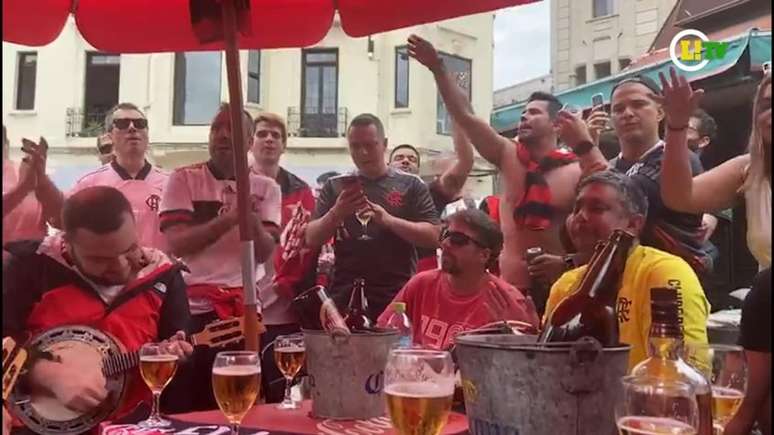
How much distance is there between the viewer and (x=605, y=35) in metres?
2.47

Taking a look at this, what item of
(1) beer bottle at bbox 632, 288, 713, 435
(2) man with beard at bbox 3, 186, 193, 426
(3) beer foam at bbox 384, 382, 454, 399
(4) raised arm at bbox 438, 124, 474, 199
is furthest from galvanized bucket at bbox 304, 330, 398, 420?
(4) raised arm at bbox 438, 124, 474, 199

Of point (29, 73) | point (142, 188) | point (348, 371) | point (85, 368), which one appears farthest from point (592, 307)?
point (29, 73)

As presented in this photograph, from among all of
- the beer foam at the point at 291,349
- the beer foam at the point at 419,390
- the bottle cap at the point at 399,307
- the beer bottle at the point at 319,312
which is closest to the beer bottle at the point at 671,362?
the beer foam at the point at 419,390

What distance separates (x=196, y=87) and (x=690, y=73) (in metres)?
2.30

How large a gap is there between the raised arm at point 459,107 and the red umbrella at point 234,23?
46 cm

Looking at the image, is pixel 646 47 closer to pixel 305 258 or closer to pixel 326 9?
pixel 326 9

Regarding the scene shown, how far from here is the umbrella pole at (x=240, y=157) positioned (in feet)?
6.93

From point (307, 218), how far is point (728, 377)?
6.47ft

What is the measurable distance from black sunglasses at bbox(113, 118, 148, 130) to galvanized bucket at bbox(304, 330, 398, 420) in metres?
2.07

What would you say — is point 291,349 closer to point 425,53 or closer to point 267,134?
point 425,53

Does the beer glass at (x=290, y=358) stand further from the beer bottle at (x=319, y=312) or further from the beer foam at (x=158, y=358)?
the beer foam at (x=158, y=358)

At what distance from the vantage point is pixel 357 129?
3.04 meters

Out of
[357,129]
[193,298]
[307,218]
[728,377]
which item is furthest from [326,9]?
[728,377]

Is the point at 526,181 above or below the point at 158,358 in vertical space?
above
